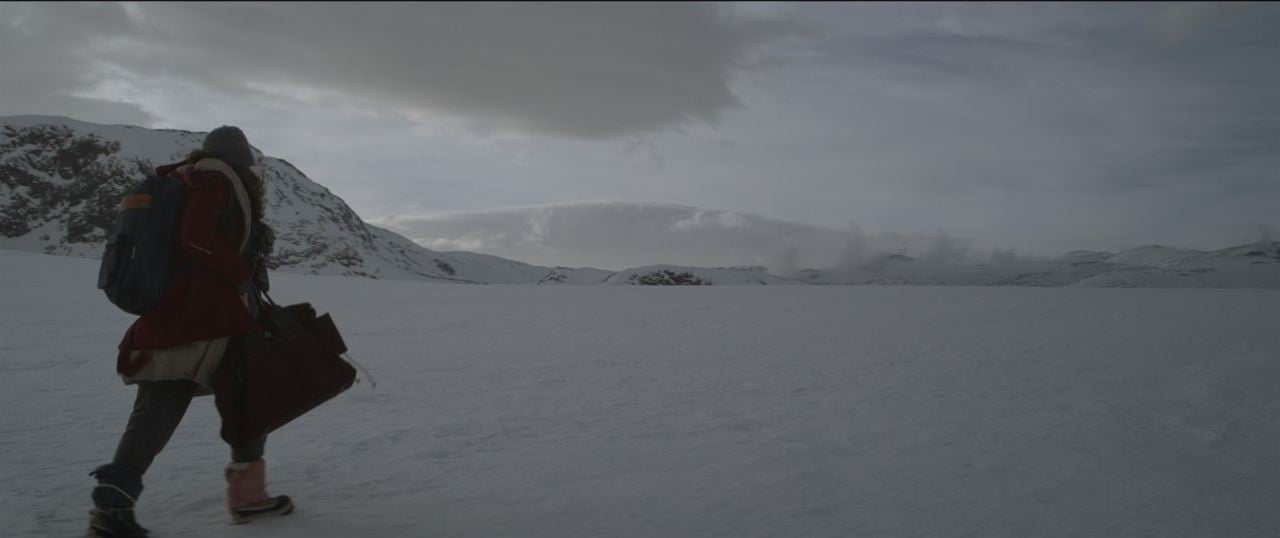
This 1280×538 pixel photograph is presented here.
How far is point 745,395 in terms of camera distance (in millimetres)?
5926

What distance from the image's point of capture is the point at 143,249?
114 inches

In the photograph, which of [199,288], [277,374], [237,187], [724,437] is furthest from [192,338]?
[724,437]

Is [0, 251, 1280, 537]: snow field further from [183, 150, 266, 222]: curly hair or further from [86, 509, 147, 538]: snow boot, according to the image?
[183, 150, 266, 222]: curly hair

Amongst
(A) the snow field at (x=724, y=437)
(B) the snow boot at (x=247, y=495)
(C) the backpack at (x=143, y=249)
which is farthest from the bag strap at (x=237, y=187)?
(A) the snow field at (x=724, y=437)

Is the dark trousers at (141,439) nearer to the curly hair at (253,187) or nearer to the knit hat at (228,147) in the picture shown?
the curly hair at (253,187)

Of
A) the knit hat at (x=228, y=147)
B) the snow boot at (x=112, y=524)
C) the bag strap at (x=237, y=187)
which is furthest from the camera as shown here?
the knit hat at (x=228, y=147)

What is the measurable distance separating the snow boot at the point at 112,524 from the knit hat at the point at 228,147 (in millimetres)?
1459

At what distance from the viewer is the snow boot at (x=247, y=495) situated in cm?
313

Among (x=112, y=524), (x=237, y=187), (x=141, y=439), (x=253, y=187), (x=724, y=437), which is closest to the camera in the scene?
(x=112, y=524)

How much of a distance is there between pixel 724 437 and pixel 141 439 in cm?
304

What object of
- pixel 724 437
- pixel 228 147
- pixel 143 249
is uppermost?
pixel 228 147

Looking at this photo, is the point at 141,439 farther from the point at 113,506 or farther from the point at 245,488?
the point at 245,488

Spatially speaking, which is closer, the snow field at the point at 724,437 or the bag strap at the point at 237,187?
the bag strap at the point at 237,187

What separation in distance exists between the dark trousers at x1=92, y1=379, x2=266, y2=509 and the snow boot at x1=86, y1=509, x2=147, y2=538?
26 mm
